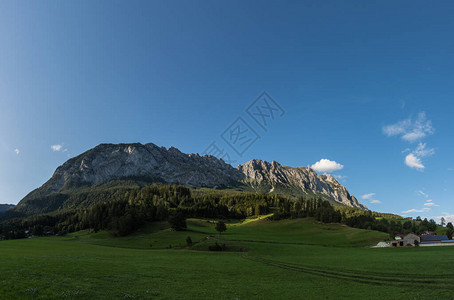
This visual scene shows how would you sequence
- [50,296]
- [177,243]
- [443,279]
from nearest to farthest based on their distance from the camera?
[50,296] → [443,279] → [177,243]

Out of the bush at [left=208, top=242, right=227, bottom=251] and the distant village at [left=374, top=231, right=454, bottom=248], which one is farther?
the distant village at [left=374, top=231, right=454, bottom=248]

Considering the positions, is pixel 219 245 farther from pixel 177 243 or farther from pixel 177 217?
pixel 177 217

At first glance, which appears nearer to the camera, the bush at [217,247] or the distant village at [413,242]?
the bush at [217,247]

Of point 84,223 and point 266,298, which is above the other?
point 266,298

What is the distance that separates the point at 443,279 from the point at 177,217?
106114 millimetres

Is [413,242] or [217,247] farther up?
[217,247]

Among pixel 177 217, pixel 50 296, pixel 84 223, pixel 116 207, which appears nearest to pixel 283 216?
pixel 177 217

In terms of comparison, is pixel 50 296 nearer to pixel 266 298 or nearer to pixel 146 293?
pixel 146 293

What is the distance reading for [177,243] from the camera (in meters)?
88.6

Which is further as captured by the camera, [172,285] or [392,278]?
[392,278]

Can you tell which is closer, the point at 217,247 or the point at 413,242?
the point at 217,247

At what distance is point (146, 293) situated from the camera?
72.3 ft

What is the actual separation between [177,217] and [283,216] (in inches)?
3464

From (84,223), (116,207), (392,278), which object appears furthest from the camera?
(84,223)
